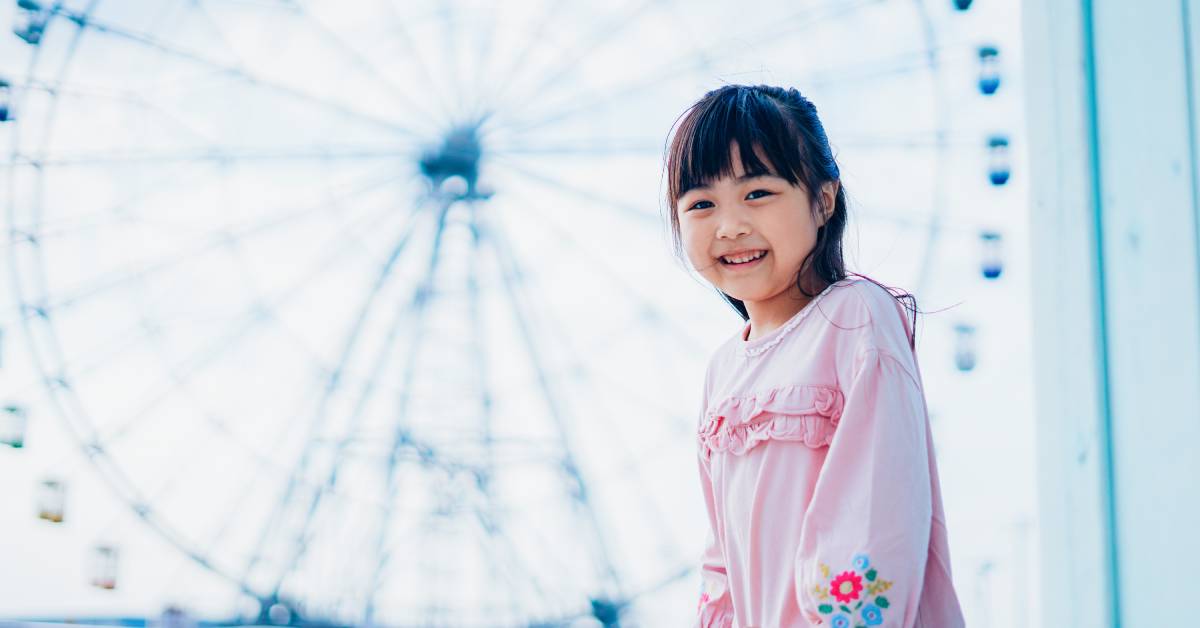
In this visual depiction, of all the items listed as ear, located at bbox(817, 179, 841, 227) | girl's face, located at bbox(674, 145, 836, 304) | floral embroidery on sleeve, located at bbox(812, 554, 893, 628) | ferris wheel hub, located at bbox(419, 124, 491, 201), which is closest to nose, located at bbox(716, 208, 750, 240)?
girl's face, located at bbox(674, 145, 836, 304)

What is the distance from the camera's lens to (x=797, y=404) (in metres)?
1.37

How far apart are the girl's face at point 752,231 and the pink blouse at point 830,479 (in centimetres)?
7

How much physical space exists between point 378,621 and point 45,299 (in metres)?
4.04

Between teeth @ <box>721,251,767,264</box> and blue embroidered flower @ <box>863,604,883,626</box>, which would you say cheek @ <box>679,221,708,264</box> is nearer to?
teeth @ <box>721,251,767,264</box>

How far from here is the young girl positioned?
125 cm

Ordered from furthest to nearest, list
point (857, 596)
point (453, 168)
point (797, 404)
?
point (453, 168) → point (797, 404) → point (857, 596)

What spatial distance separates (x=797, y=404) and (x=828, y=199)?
305 mm

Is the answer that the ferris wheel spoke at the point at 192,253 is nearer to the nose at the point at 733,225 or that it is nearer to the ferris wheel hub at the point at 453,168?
the ferris wheel hub at the point at 453,168

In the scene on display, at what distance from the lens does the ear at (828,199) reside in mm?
1542

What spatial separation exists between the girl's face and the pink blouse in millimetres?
67

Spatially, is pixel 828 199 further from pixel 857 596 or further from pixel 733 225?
pixel 857 596

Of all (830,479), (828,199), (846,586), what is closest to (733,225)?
(828,199)

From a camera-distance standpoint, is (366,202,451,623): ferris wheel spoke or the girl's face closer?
the girl's face

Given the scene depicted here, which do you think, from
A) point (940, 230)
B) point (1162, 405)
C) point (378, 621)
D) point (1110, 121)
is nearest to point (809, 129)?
point (1110, 121)
